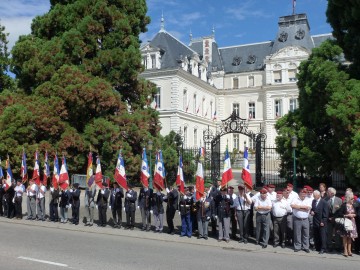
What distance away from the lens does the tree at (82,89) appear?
23.8m

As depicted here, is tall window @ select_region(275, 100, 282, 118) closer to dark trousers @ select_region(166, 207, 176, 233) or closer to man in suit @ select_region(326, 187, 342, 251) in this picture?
dark trousers @ select_region(166, 207, 176, 233)

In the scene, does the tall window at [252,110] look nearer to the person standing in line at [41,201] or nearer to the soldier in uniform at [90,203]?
the person standing in line at [41,201]

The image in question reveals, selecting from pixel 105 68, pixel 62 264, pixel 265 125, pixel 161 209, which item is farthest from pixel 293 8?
pixel 62 264

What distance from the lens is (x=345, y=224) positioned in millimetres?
10555

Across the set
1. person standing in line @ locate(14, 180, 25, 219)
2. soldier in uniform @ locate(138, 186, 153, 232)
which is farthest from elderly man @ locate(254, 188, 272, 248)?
person standing in line @ locate(14, 180, 25, 219)

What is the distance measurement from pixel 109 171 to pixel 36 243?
12704 mm

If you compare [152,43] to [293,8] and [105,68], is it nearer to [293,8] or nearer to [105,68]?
[293,8]

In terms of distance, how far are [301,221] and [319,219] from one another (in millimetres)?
494

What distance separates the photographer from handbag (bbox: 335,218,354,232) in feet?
34.4

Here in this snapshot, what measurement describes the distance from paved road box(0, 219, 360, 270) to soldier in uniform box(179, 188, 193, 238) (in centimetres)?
35

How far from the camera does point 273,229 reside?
1212 centimetres

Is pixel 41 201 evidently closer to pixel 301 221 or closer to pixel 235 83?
pixel 301 221

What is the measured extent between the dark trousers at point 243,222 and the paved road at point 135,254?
1.20ft

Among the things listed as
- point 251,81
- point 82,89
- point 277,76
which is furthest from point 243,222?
point 251,81
